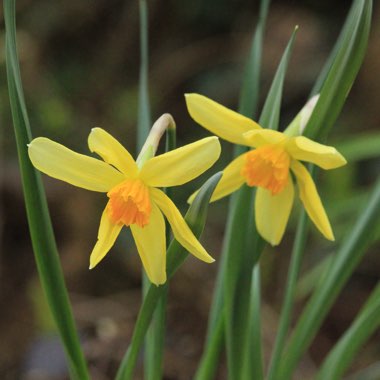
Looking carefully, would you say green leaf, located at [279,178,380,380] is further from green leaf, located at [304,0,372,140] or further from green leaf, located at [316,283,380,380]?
green leaf, located at [304,0,372,140]

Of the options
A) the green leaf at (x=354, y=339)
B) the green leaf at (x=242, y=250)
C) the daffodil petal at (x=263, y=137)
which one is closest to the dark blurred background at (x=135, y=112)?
the green leaf at (x=354, y=339)

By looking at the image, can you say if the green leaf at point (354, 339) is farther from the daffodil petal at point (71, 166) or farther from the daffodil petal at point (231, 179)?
the daffodil petal at point (71, 166)

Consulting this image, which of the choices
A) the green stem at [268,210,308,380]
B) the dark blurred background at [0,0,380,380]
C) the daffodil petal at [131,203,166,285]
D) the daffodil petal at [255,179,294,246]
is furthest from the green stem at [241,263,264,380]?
the dark blurred background at [0,0,380,380]

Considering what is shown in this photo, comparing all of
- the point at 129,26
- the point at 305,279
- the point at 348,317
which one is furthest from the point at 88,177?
the point at 129,26

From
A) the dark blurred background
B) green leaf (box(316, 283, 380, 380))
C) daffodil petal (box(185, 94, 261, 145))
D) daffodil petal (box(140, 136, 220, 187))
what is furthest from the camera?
the dark blurred background

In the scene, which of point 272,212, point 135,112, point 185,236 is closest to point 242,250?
point 272,212

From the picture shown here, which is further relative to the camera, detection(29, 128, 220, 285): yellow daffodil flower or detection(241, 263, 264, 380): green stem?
detection(241, 263, 264, 380): green stem

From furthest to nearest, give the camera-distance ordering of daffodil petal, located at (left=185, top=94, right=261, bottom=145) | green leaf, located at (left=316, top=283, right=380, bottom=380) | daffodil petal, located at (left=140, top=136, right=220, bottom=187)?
green leaf, located at (left=316, top=283, right=380, bottom=380)
daffodil petal, located at (left=185, top=94, right=261, bottom=145)
daffodil petal, located at (left=140, top=136, right=220, bottom=187)
